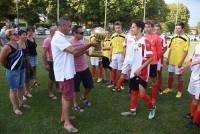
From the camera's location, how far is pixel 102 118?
7.79 meters

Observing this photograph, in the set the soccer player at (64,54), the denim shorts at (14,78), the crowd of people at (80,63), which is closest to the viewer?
the soccer player at (64,54)

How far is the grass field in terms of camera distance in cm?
702

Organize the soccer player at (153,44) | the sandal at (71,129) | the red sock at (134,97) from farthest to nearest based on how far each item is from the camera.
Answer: the soccer player at (153,44), the red sock at (134,97), the sandal at (71,129)

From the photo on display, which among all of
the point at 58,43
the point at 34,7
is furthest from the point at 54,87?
the point at 34,7

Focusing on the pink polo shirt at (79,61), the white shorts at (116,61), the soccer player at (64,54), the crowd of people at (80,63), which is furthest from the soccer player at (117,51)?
the soccer player at (64,54)

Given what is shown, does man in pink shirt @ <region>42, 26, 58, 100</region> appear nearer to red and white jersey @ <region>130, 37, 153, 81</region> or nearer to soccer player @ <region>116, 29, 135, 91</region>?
soccer player @ <region>116, 29, 135, 91</region>

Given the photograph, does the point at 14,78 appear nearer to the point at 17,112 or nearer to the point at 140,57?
the point at 17,112

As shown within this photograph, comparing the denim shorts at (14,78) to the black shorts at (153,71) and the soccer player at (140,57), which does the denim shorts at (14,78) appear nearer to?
the soccer player at (140,57)

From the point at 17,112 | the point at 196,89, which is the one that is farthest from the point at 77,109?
the point at 196,89

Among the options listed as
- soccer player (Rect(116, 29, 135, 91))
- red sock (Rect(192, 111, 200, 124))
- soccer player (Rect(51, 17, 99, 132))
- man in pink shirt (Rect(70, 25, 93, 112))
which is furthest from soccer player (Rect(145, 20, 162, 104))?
soccer player (Rect(51, 17, 99, 132))

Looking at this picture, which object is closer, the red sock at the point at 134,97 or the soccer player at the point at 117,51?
the red sock at the point at 134,97

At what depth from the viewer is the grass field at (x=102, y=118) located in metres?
7.02

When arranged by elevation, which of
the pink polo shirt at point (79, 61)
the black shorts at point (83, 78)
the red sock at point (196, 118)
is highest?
the pink polo shirt at point (79, 61)

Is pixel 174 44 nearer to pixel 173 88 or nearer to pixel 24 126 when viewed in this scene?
pixel 173 88
